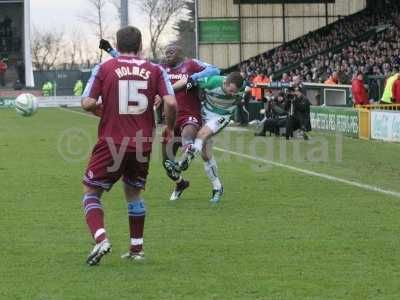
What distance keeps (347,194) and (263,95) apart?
22945 mm

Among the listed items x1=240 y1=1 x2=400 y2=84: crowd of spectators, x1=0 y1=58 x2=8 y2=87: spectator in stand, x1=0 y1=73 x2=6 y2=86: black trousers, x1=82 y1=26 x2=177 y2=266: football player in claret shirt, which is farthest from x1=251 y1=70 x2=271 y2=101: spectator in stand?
x1=82 y1=26 x2=177 y2=266: football player in claret shirt

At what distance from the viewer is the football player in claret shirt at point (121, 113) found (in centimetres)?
865

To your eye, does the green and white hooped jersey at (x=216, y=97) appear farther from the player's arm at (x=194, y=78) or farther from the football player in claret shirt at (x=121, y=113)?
the football player in claret shirt at (x=121, y=113)

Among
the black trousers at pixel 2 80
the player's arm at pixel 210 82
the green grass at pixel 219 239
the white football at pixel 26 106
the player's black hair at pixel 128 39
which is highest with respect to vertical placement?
the black trousers at pixel 2 80

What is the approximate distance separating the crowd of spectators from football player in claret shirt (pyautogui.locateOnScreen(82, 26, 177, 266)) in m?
27.5

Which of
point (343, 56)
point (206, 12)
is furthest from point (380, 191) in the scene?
point (206, 12)

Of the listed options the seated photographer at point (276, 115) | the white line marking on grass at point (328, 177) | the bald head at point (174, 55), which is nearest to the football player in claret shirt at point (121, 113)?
the bald head at point (174, 55)

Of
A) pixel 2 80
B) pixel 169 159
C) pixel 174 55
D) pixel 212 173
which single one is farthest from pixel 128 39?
pixel 2 80

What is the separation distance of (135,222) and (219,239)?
4.70ft

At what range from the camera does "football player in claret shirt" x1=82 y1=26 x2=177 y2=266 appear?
8648 millimetres

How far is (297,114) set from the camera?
28.2m

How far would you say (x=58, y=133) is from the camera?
99.8 ft

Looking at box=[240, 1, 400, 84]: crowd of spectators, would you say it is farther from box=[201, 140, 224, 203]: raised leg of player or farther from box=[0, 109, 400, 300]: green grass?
box=[201, 140, 224, 203]: raised leg of player

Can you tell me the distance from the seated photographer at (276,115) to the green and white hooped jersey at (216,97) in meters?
14.7
